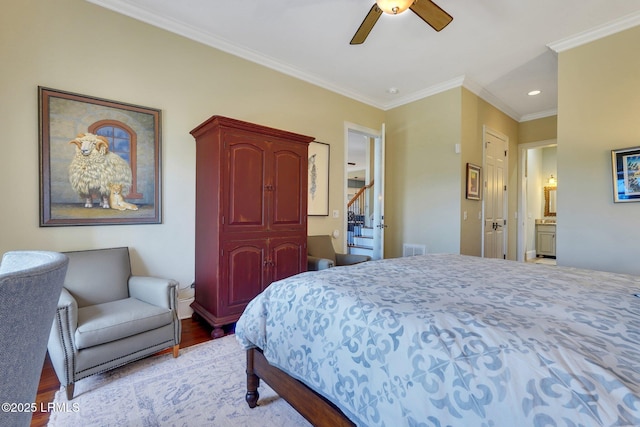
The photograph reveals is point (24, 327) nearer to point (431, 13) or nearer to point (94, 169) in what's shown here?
point (94, 169)

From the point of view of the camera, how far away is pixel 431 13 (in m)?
2.15

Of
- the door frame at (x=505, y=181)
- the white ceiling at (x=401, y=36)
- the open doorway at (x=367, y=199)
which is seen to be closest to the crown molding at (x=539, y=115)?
the door frame at (x=505, y=181)

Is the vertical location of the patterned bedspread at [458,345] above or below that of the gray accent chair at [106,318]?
above

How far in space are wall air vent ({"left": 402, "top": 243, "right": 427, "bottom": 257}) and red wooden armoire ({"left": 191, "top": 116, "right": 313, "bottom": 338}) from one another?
207cm

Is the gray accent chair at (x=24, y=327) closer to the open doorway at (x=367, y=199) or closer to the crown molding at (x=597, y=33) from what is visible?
the open doorway at (x=367, y=199)

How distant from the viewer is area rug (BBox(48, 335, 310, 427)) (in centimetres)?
154

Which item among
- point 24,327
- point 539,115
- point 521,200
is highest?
point 539,115

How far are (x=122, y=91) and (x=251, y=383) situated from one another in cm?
267

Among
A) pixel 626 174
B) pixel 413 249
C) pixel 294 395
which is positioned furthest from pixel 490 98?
pixel 294 395

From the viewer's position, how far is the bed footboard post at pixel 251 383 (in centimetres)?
160

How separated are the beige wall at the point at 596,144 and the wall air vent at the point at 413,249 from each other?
5.17ft

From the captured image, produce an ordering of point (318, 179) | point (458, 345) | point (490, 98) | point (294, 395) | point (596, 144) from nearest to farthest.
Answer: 1. point (458, 345)
2. point (294, 395)
3. point (596, 144)
4. point (318, 179)
5. point (490, 98)

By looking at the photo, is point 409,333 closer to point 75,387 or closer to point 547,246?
point 75,387

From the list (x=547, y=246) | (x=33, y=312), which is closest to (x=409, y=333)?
(x=33, y=312)
